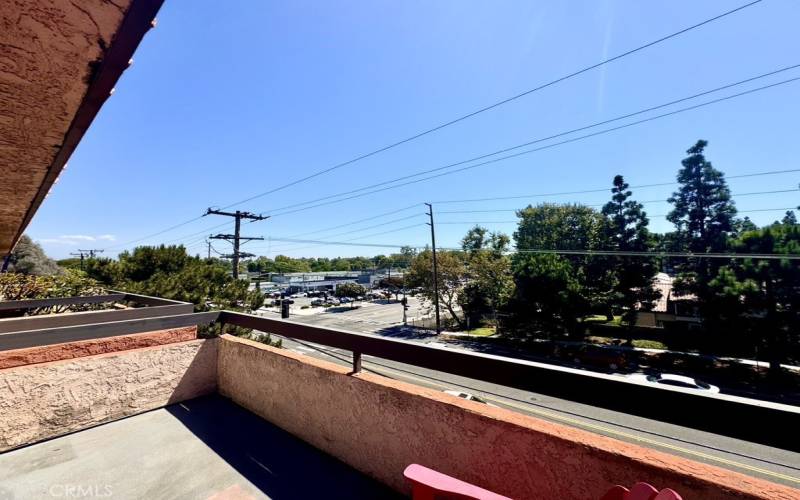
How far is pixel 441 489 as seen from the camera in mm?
1383

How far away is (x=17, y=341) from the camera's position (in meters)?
2.62

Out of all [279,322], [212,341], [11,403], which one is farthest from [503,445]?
[11,403]

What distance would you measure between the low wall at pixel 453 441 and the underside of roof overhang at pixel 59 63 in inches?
84.8

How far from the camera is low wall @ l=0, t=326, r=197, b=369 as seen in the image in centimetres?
275

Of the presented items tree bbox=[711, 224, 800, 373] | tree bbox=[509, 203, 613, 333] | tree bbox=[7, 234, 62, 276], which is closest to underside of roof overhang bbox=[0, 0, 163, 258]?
tree bbox=[711, 224, 800, 373]

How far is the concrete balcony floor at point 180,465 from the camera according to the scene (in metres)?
2.23

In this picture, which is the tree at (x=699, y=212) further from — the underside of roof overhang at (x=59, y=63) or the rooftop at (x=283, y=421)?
the underside of roof overhang at (x=59, y=63)

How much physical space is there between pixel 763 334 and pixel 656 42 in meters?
14.5

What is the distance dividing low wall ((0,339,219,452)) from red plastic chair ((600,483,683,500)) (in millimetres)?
4077

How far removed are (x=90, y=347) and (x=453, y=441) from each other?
3.51 m

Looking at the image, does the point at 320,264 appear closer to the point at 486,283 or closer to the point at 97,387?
the point at 486,283

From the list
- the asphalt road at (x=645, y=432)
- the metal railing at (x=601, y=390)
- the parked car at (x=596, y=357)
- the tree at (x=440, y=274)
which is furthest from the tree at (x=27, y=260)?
the parked car at (x=596, y=357)

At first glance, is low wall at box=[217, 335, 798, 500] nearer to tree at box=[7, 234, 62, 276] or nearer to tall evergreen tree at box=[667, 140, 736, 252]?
tall evergreen tree at box=[667, 140, 736, 252]

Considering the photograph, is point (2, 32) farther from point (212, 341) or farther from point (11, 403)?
point (212, 341)
